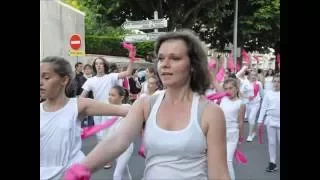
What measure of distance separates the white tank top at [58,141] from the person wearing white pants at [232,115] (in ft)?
11.0

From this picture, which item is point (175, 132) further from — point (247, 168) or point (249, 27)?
point (249, 27)

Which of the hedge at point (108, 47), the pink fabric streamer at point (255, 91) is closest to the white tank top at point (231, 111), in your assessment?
the pink fabric streamer at point (255, 91)

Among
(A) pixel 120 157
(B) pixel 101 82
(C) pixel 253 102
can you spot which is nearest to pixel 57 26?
(C) pixel 253 102

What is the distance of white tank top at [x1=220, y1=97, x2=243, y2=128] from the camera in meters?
6.81

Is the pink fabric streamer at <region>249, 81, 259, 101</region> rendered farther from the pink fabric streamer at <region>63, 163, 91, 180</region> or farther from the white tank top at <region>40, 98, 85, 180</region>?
the pink fabric streamer at <region>63, 163, 91, 180</region>

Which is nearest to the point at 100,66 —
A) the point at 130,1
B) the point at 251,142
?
the point at 251,142

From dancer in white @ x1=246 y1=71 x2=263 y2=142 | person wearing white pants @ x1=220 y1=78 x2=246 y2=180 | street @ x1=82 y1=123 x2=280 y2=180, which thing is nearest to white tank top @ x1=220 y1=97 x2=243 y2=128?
person wearing white pants @ x1=220 y1=78 x2=246 y2=180

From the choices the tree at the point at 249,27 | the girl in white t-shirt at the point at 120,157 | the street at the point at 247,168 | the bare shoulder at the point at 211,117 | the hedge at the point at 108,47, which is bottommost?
the street at the point at 247,168

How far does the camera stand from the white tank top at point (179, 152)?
7.51 feet

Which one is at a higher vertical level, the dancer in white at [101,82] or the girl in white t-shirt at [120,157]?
the dancer in white at [101,82]

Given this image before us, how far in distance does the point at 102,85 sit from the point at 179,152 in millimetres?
6055

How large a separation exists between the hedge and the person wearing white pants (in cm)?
2180

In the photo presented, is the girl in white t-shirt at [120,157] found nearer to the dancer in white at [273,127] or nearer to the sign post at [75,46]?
the dancer in white at [273,127]
